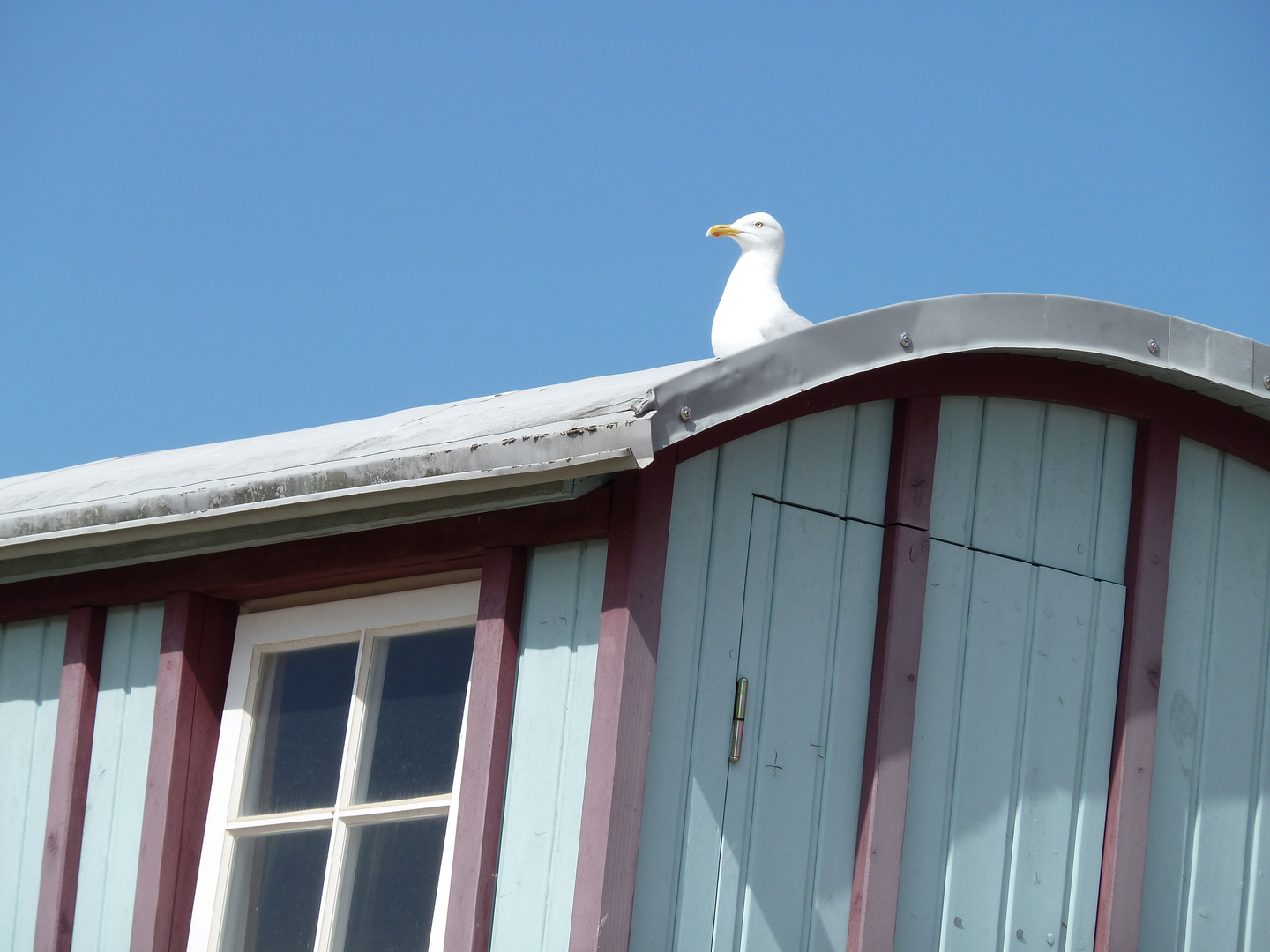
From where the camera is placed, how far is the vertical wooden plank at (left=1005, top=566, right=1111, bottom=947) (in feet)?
13.0

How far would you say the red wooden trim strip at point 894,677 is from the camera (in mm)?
3643

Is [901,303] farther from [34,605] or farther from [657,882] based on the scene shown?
[34,605]

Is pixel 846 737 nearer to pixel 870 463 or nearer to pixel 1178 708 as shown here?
pixel 870 463

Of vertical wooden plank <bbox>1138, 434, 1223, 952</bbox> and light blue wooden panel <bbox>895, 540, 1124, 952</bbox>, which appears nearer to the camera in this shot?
light blue wooden panel <bbox>895, 540, 1124, 952</bbox>

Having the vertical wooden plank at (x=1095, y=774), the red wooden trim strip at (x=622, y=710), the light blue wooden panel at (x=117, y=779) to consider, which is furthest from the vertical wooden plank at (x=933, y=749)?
the light blue wooden panel at (x=117, y=779)

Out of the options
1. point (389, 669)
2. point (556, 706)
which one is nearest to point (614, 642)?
point (556, 706)

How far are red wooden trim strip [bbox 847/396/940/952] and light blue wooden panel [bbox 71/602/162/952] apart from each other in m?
1.92

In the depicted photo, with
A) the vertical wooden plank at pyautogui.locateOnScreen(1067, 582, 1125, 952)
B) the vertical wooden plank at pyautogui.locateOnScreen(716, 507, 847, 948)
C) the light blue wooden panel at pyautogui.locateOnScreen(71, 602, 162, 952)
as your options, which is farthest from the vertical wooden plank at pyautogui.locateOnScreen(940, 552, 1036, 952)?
the light blue wooden panel at pyautogui.locateOnScreen(71, 602, 162, 952)

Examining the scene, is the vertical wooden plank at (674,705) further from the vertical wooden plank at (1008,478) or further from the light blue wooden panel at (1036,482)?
the vertical wooden plank at (1008,478)

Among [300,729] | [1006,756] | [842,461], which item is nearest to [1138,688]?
[1006,756]

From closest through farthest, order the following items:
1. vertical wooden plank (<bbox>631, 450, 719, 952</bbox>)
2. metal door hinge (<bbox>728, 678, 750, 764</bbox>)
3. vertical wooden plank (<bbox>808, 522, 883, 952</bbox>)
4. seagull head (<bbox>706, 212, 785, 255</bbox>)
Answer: vertical wooden plank (<bbox>631, 450, 719, 952</bbox>) < metal door hinge (<bbox>728, 678, 750, 764</bbox>) < vertical wooden plank (<bbox>808, 522, 883, 952</bbox>) < seagull head (<bbox>706, 212, 785, 255</bbox>)

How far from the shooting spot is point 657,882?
3.37 metres

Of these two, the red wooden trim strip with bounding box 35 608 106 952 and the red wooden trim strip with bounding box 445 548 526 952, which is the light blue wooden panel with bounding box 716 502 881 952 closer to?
the red wooden trim strip with bounding box 445 548 526 952

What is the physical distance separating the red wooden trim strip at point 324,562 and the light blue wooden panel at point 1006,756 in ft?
3.25
